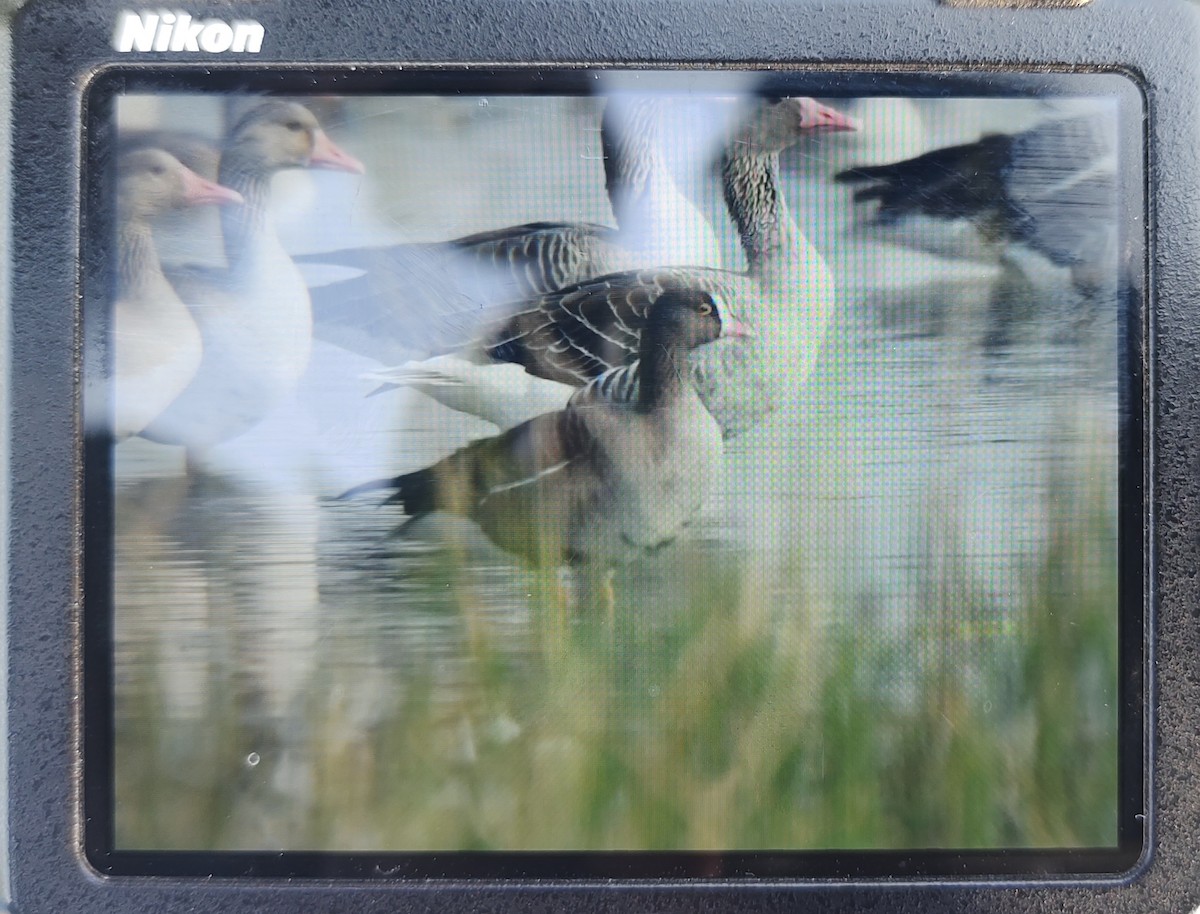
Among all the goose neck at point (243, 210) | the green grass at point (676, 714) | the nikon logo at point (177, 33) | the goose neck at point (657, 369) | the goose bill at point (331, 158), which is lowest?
the green grass at point (676, 714)

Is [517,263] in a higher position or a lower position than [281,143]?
lower

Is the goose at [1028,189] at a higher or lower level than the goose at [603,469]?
higher

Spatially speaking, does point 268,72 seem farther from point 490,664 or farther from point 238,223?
point 490,664

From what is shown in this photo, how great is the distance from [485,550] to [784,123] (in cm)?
A: 55

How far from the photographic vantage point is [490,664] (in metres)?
0.80

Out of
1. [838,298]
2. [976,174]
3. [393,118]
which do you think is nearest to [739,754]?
[838,298]

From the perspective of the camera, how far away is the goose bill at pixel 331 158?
0.79 metres

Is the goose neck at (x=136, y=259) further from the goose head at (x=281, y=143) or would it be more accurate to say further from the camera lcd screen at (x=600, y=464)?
the goose head at (x=281, y=143)

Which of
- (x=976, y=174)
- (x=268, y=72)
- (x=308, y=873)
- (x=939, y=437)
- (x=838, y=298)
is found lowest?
(x=308, y=873)

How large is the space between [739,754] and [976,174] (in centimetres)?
66

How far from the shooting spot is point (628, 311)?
0.80 metres

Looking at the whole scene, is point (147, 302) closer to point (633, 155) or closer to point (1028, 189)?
point (633, 155)

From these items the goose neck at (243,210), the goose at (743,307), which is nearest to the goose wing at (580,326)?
the goose at (743,307)

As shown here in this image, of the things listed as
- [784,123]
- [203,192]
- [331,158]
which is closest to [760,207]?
[784,123]
